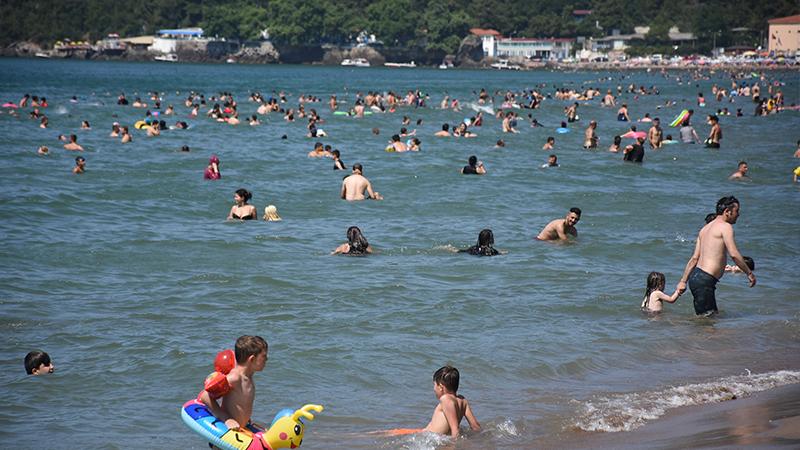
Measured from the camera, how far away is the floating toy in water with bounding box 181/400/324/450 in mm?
6090

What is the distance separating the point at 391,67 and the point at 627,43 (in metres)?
38.9

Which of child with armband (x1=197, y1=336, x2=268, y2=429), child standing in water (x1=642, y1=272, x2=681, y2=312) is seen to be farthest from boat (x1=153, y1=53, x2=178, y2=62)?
child with armband (x1=197, y1=336, x2=268, y2=429)

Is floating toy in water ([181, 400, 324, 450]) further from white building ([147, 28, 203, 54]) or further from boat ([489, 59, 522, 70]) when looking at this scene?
white building ([147, 28, 203, 54])

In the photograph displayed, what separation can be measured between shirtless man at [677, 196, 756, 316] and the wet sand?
8.03ft

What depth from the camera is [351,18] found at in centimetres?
17075

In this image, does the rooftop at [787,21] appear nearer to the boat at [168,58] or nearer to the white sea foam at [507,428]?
the boat at [168,58]

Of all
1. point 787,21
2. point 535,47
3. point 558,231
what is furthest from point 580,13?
point 558,231

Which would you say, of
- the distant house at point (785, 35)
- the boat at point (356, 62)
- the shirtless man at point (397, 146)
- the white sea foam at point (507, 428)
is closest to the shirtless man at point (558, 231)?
the white sea foam at point (507, 428)

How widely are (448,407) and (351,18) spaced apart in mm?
167216

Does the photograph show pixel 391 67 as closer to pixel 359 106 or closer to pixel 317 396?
pixel 359 106

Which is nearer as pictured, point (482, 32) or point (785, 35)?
point (785, 35)

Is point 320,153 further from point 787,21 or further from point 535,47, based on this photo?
point 535,47

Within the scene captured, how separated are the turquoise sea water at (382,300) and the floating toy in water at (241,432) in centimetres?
166

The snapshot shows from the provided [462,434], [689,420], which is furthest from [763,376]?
[462,434]
